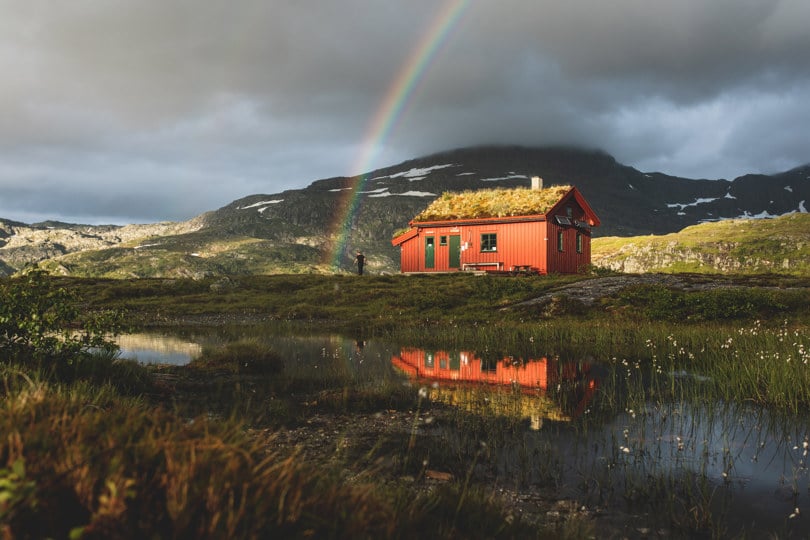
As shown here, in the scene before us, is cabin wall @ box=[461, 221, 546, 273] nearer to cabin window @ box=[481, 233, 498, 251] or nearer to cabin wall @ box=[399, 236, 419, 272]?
cabin window @ box=[481, 233, 498, 251]

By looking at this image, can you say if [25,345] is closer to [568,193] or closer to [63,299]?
[63,299]

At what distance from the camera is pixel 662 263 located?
76.0m

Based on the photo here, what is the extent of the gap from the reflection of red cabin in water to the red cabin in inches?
1118

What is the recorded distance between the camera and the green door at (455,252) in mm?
47375

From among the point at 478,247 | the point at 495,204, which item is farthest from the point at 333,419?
the point at 495,204

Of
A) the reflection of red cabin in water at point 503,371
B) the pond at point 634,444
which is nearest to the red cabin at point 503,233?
the reflection of red cabin in water at point 503,371

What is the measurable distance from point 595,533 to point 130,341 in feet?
64.3

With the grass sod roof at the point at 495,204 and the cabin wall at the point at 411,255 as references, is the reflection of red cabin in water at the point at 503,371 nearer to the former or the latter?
the grass sod roof at the point at 495,204

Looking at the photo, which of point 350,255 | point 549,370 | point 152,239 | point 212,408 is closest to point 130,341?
point 212,408

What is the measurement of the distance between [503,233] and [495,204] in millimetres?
3045

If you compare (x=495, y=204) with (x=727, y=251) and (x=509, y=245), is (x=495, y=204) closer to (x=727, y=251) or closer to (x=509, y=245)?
(x=509, y=245)

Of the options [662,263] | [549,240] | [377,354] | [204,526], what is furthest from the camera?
[662,263]

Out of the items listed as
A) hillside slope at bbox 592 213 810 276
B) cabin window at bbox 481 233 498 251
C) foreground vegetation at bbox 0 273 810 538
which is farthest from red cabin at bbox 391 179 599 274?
hillside slope at bbox 592 213 810 276

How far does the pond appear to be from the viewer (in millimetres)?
5574
